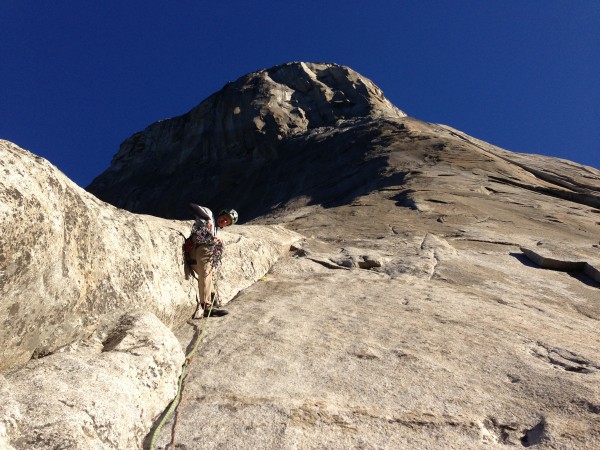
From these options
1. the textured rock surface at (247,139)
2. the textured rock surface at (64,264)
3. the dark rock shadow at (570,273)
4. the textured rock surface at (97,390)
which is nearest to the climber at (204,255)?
the textured rock surface at (64,264)

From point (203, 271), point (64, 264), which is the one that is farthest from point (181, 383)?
point (203, 271)

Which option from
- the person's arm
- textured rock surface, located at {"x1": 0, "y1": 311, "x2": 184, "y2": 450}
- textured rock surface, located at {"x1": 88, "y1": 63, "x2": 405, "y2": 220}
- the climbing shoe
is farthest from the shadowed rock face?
textured rock surface, located at {"x1": 88, "y1": 63, "x2": 405, "y2": 220}

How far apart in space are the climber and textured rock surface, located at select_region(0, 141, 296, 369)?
0.21m

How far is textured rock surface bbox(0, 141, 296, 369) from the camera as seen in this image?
383cm

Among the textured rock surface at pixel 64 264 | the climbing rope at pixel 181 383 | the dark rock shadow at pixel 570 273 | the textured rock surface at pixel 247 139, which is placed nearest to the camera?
the climbing rope at pixel 181 383

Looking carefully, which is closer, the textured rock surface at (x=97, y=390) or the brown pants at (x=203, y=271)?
the textured rock surface at (x=97, y=390)

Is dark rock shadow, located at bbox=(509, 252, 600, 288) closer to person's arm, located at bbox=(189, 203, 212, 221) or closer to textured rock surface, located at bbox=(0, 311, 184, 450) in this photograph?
person's arm, located at bbox=(189, 203, 212, 221)

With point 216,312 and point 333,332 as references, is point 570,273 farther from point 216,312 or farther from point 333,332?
point 216,312

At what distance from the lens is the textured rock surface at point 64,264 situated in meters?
3.83

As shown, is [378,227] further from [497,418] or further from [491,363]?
[497,418]

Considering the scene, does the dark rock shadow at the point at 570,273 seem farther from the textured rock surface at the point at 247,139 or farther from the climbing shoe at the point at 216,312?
the textured rock surface at the point at 247,139

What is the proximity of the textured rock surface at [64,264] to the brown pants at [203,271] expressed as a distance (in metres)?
0.18

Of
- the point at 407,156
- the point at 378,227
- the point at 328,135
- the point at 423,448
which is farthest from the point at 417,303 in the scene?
the point at 328,135

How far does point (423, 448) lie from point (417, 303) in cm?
357
